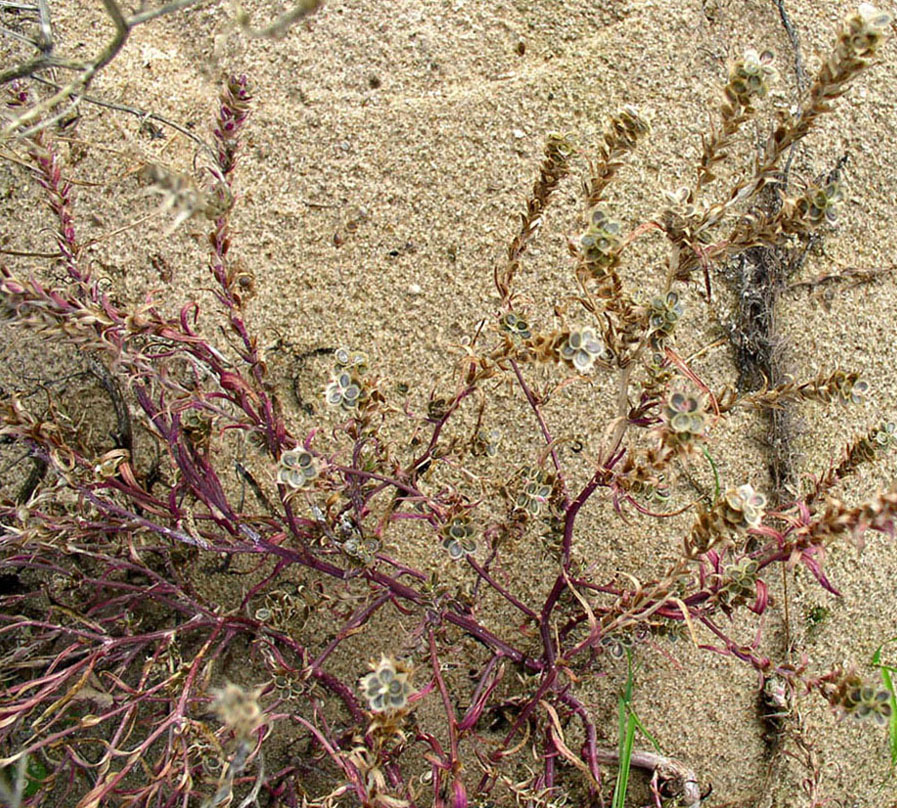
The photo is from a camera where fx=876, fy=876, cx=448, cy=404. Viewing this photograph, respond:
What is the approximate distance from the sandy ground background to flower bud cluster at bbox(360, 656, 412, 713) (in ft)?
2.42

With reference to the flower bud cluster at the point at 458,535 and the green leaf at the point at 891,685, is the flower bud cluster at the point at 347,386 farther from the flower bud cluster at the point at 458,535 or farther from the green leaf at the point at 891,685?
the green leaf at the point at 891,685

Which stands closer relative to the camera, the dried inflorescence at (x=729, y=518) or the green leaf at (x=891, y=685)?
the dried inflorescence at (x=729, y=518)

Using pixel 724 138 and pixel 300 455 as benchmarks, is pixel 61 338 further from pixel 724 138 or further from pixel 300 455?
pixel 724 138

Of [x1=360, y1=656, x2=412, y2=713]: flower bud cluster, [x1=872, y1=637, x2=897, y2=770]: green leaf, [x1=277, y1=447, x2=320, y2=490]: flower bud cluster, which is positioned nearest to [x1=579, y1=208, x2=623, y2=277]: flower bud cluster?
[x1=277, y1=447, x2=320, y2=490]: flower bud cluster

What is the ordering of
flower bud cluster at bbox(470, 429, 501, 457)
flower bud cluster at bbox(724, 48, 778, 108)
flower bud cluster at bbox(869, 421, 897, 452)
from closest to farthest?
flower bud cluster at bbox(724, 48, 778, 108) → flower bud cluster at bbox(869, 421, 897, 452) → flower bud cluster at bbox(470, 429, 501, 457)

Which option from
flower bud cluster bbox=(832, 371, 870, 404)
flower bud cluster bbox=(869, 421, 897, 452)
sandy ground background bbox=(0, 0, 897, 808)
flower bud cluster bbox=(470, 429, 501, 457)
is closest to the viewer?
flower bud cluster bbox=(832, 371, 870, 404)

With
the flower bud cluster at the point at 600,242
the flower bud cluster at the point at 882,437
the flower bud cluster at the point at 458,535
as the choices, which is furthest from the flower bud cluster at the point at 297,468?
the flower bud cluster at the point at 882,437

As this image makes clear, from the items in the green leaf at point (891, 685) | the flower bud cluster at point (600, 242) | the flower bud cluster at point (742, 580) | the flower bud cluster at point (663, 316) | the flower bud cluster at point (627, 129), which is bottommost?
the green leaf at point (891, 685)

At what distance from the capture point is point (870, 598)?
206 cm

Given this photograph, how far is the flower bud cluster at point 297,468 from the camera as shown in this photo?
4.44 ft

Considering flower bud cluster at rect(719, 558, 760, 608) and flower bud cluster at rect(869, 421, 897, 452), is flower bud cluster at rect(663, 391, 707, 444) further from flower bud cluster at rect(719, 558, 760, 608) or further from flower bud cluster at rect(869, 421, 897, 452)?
flower bud cluster at rect(869, 421, 897, 452)

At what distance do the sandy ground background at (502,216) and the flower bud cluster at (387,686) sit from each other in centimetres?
74

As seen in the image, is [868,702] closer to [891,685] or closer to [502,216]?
[891,685]

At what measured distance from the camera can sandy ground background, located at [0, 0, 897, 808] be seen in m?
2.02
